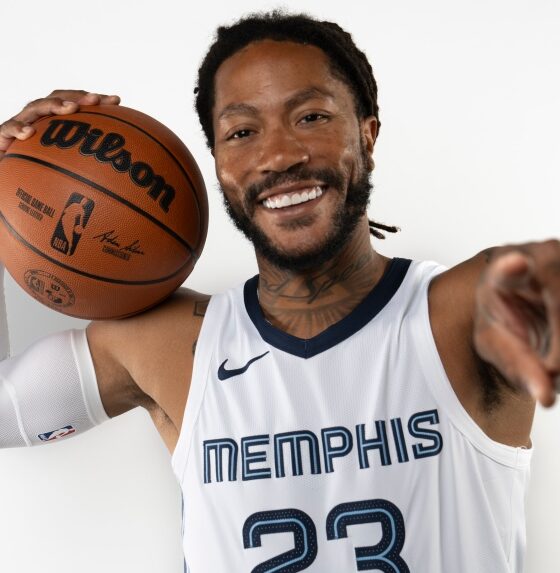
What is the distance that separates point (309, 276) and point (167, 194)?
1.10 feet

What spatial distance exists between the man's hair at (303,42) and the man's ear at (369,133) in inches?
0.6

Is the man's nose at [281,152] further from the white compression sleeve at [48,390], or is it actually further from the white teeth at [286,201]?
the white compression sleeve at [48,390]

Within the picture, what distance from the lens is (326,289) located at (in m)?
1.69

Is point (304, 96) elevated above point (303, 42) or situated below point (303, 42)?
below

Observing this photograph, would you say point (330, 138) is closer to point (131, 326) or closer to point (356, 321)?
point (356, 321)

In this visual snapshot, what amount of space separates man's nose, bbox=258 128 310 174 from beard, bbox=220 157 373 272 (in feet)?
0.05

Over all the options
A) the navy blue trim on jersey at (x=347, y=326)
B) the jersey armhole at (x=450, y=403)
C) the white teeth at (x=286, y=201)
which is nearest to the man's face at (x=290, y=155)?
the white teeth at (x=286, y=201)

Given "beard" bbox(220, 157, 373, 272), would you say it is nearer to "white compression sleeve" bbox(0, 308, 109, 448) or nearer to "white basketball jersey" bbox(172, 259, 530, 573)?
"white basketball jersey" bbox(172, 259, 530, 573)

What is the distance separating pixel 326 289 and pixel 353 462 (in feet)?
1.20

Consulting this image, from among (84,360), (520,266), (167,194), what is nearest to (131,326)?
(84,360)

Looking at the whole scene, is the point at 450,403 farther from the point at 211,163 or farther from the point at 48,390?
the point at 211,163

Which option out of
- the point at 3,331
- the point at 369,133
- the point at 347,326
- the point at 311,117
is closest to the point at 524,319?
the point at 347,326

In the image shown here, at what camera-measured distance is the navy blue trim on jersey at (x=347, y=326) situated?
5.29ft

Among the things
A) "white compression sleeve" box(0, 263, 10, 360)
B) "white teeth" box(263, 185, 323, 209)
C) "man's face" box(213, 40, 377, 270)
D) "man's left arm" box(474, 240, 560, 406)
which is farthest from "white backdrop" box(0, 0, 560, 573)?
"man's left arm" box(474, 240, 560, 406)
